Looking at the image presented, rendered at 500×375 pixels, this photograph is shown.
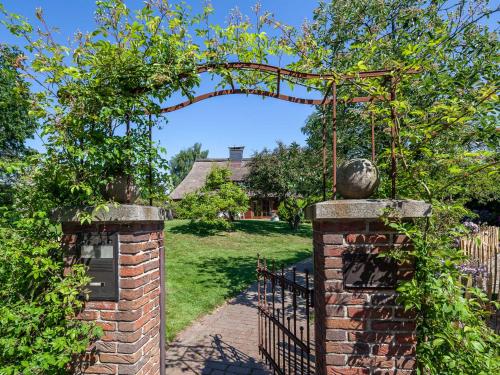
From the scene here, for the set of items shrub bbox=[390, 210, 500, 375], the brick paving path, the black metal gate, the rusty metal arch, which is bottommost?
the brick paving path

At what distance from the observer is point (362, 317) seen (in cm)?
226

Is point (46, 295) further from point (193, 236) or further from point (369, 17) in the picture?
point (193, 236)

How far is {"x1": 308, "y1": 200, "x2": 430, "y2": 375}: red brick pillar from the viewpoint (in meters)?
2.23

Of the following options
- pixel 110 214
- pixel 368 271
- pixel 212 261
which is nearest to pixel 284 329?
pixel 368 271

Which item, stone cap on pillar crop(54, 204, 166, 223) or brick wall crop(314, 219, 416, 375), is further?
stone cap on pillar crop(54, 204, 166, 223)

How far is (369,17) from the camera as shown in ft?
21.3

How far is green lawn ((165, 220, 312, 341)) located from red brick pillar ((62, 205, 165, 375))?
7.98 ft

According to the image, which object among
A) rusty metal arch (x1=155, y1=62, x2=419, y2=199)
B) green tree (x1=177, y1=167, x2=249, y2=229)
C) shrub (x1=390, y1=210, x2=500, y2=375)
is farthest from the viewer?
green tree (x1=177, y1=167, x2=249, y2=229)

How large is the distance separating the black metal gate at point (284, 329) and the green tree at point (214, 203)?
889cm

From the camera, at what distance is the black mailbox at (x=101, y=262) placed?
2.62 meters

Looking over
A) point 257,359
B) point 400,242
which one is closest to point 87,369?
point 257,359

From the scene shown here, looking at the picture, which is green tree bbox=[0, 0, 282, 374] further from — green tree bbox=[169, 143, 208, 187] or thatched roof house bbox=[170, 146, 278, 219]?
green tree bbox=[169, 143, 208, 187]

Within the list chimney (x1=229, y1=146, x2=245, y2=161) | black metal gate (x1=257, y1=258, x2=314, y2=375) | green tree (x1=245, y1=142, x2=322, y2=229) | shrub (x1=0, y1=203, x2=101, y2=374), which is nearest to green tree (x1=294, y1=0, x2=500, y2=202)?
black metal gate (x1=257, y1=258, x2=314, y2=375)

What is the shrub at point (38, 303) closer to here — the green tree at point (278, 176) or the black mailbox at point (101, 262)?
the black mailbox at point (101, 262)
